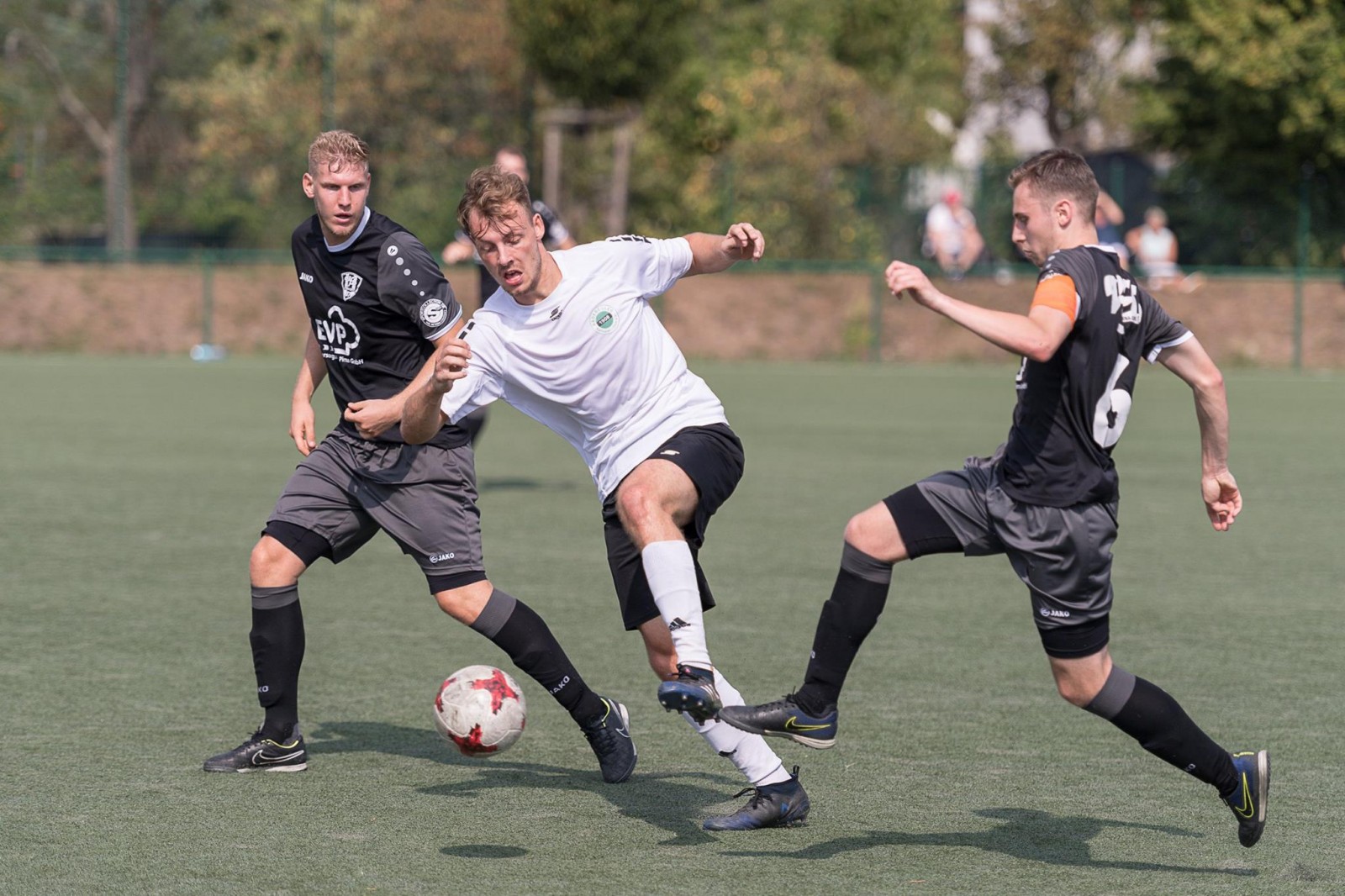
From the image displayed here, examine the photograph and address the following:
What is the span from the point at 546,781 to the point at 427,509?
3.12 ft

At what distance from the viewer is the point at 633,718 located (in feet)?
21.0

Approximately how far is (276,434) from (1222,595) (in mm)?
10765

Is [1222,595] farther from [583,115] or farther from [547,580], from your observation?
[583,115]

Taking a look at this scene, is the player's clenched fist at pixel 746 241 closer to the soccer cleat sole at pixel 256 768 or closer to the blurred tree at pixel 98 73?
the soccer cleat sole at pixel 256 768

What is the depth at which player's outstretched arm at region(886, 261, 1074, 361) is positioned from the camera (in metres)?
4.17

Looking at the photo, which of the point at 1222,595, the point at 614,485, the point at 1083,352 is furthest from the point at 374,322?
the point at 1222,595

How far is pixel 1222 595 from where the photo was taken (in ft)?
29.4

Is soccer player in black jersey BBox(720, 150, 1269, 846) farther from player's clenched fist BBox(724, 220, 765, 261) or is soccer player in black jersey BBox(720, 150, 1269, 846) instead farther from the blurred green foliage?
the blurred green foliage

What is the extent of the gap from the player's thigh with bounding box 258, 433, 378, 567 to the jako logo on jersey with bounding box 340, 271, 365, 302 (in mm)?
496

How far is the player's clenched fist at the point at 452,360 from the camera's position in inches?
188

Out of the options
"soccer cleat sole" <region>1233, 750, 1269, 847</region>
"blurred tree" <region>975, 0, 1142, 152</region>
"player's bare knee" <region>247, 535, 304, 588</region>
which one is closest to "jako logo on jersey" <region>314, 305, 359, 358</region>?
"player's bare knee" <region>247, 535, 304, 588</region>

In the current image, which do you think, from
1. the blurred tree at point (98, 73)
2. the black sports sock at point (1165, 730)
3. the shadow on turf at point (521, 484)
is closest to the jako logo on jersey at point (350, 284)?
the black sports sock at point (1165, 730)

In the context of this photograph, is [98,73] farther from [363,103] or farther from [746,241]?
[746,241]

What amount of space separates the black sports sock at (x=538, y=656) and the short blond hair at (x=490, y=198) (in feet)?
4.14
